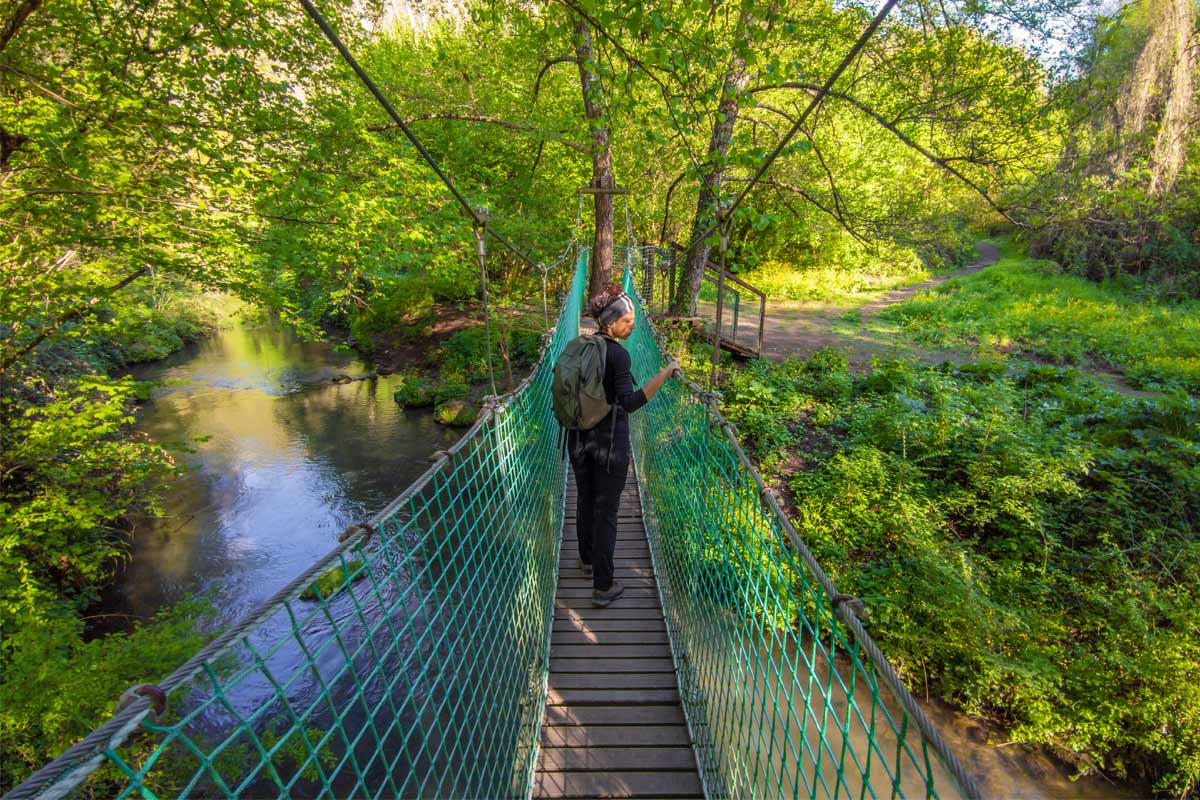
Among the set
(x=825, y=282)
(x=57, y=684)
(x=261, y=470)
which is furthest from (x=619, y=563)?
(x=825, y=282)

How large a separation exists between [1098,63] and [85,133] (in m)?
6.86

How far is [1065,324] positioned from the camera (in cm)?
877

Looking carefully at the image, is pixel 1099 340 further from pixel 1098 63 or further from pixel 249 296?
pixel 249 296

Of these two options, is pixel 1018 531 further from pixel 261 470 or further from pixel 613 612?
pixel 261 470

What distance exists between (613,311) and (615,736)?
163cm

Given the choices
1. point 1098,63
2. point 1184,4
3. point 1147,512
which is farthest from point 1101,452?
point 1184,4

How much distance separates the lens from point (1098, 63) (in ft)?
13.0

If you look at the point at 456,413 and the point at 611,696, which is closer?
the point at 611,696

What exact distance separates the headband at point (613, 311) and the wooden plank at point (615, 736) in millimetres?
1564

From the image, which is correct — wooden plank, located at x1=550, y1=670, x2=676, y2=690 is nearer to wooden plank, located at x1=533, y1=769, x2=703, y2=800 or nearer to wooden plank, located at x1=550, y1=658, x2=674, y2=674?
wooden plank, located at x1=550, y1=658, x2=674, y2=674

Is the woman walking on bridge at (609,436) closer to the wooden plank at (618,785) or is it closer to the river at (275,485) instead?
the wooden plank at (618,785)

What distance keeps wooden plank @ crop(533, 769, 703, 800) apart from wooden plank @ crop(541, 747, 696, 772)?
0.02 meters

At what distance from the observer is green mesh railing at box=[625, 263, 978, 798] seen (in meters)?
1.15

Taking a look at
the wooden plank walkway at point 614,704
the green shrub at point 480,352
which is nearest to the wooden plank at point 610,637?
the wooden plank walkway at point 614,704
